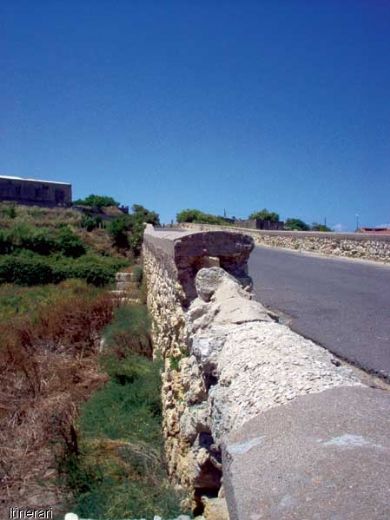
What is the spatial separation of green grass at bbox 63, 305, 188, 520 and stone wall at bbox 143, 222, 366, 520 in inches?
8.8

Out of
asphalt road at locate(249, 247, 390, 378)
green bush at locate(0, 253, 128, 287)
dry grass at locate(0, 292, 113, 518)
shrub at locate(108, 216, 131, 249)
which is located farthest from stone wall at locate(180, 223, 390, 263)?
shrub at locate(108, 216, 131, 249)

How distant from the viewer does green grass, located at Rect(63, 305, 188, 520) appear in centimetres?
439

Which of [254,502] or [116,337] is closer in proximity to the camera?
[254,502]

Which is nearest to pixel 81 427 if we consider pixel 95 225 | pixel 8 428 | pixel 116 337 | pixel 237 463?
pixel 8 428

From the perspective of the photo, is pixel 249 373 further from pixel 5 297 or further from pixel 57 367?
pixel 5 297

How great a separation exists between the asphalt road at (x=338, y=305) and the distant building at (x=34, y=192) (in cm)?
6362

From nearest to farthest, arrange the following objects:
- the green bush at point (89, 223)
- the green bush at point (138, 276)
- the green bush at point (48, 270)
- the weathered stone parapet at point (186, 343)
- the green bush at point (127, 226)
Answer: the weathered stone parapet at point (186, 343) < the green bush at point (138, 276) < the green bush at point (48, 270) < the green bush at point (127, 226) < the green bush at point (89, 223)

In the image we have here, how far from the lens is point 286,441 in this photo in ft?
5.50

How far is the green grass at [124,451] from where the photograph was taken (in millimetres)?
4391

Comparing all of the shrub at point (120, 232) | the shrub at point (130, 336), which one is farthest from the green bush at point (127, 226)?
the shrub at point (130, 336)

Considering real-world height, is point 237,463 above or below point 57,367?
above

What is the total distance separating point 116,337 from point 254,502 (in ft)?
28.6

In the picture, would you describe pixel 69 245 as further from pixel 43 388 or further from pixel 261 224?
pixel 43 388

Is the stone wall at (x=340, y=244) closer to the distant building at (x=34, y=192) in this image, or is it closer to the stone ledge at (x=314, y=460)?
the stone ledge at (x=314, y=460)
